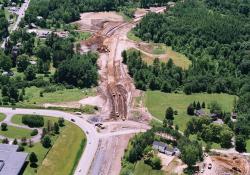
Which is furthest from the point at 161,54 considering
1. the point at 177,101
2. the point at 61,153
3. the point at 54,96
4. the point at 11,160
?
the point at 11,160

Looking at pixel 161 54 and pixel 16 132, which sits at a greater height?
pixel 161 54

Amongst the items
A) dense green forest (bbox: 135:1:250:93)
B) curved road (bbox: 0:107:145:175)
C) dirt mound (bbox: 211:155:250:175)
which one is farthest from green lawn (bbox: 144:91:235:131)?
dirt mound (bbox: 211:155:250:175)

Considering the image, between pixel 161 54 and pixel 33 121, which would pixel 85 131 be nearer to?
pixel 33 121

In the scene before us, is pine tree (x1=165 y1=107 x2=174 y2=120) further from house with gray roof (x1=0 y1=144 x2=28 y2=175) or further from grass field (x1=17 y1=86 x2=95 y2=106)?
house with gray roof (x1=0 y1=144 x2=28 y2=175)

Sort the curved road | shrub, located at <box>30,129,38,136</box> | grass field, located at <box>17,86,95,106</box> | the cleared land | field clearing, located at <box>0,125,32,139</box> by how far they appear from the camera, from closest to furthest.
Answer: the curved road < field clearing, located at <box>0,125,32,139</box> < shrub, located at <box>30,129,38,136</box> < grass field, located at <box>17,86,95,106</box> < the cleared land

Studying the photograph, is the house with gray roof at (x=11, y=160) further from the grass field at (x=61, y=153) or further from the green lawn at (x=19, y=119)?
the green lawn at (x=19, y=119)

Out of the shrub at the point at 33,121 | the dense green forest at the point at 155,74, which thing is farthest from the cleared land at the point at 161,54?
the shrub at the point at 33,121
